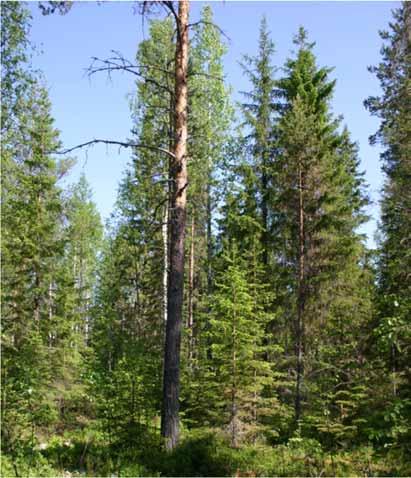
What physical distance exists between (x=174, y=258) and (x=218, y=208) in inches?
478

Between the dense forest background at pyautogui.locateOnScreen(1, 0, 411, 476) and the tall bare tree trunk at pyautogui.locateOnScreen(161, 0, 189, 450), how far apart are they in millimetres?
34

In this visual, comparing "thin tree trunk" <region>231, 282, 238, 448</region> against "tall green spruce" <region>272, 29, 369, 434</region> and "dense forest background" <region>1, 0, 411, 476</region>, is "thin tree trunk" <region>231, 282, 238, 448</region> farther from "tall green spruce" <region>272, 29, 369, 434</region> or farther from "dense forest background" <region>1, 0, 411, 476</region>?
"tall green spruce" <region>272, 29, 369, 434</region>

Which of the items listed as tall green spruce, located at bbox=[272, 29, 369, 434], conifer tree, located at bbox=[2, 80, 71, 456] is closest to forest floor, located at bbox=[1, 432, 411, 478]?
tall green spruce, located at bbox=[272, 29, 369, 434]

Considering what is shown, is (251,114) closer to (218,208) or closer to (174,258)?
(218,208)

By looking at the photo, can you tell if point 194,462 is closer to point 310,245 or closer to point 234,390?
point 234,390

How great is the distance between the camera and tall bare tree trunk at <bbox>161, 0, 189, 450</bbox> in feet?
26.9

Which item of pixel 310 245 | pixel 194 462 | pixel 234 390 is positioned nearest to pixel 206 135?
pixel 310 245

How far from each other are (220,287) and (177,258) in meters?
7.45

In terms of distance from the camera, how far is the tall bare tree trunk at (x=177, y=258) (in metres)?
8.21

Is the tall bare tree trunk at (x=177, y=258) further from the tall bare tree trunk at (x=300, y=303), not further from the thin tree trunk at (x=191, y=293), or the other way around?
the thin tree trunk at (x=191, y=293)

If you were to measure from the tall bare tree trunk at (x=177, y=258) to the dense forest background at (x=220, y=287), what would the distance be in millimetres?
34

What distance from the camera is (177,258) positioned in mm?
8672

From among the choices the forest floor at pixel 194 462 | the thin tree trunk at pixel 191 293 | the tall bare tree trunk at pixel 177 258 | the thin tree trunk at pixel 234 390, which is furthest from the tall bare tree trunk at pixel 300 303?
the tall bare tree trunk at pixel 177 258

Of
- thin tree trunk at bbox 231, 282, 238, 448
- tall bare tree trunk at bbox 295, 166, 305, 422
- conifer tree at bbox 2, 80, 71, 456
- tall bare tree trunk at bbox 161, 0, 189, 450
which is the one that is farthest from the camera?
conifer tree at bbox 2, 80, 71, 456
